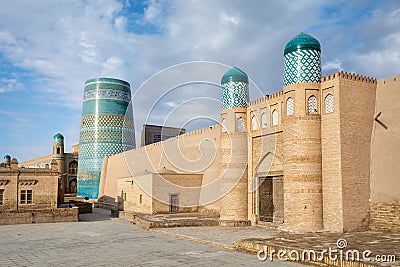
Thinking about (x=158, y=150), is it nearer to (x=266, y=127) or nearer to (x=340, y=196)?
(x=266, y=127)

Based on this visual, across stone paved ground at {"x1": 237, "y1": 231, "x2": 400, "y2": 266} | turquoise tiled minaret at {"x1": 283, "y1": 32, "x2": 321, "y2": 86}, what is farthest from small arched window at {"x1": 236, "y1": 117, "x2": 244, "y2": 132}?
stone paved ground at {"x1": 237, "y1": 231, "x2": 400, "y2": 266}

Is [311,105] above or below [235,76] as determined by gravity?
below

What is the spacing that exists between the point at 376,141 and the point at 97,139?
27.5 metres

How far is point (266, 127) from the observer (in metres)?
15.8

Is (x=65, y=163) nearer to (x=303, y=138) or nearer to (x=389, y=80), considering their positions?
(x=303, y=138)

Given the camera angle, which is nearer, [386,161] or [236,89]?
[386,161]

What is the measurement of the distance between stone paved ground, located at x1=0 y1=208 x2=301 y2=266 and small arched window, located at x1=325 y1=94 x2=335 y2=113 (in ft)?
18.9

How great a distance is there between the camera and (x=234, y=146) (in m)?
16.7

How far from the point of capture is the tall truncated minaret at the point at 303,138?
41.8 ft

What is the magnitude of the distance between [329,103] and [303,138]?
142 cm

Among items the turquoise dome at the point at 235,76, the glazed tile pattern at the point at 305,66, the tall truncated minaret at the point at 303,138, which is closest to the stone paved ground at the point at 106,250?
the tall truncated minaret at the point at 303,138

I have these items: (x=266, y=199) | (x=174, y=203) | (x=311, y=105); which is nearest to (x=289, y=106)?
(x=311, y=105)

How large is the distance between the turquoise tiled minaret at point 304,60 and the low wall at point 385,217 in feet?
14.8

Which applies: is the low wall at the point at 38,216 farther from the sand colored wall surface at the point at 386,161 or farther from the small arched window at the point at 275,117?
the sand colored wall surface at the point at 386,161
